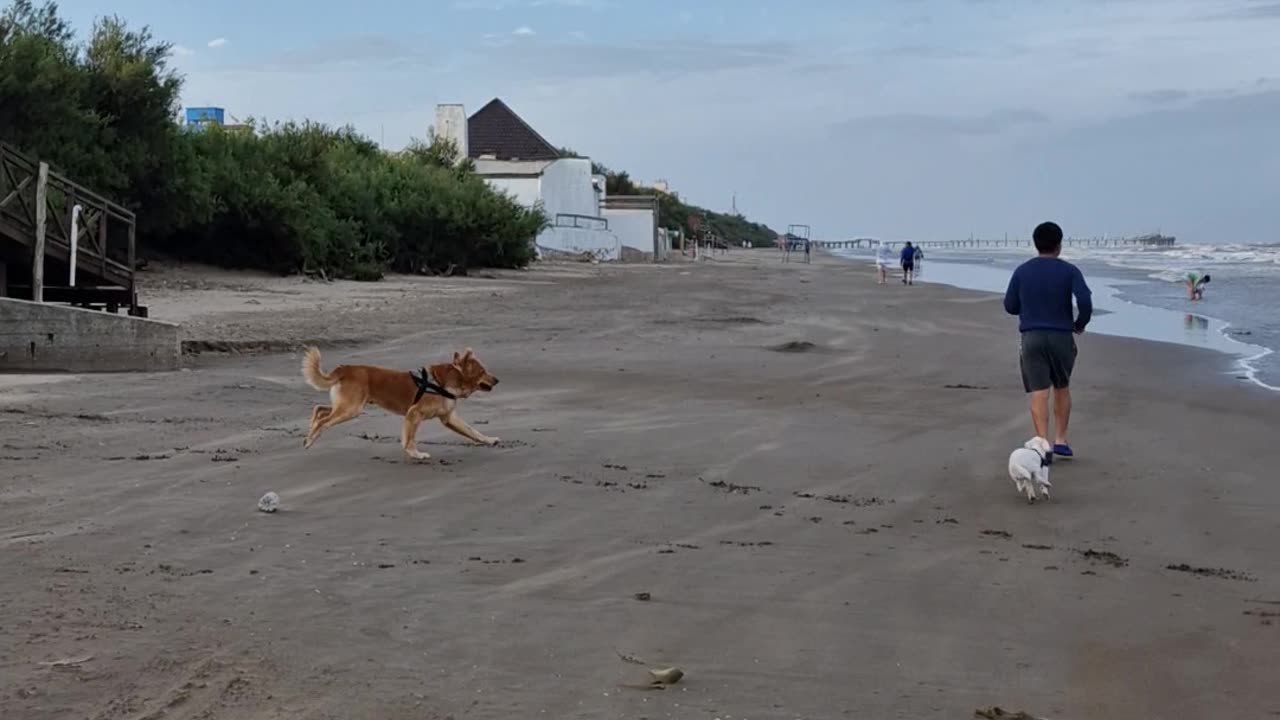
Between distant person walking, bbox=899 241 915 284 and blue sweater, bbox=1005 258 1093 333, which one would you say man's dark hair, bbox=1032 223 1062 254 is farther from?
distant person walking, bbox=899 241 915 284

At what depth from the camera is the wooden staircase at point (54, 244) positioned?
53.8ft

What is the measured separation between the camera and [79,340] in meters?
14.0

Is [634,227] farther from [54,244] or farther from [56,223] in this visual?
[54,244]

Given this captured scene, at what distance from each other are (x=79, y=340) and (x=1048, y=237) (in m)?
9.37

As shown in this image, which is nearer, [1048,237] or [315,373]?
[315,373]

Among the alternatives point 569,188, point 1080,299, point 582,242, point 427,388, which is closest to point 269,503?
point 427,388

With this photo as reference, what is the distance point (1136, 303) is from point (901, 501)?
26507mm

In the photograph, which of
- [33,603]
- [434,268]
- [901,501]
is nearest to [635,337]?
[901,501]

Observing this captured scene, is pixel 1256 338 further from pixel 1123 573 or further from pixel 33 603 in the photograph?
pixel 33 603

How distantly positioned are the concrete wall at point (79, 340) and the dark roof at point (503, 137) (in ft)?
205

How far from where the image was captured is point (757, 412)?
12.0 meters

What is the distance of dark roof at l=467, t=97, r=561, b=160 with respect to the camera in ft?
253

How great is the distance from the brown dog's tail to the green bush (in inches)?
774

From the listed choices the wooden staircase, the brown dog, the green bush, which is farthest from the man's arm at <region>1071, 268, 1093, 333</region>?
the green bush
